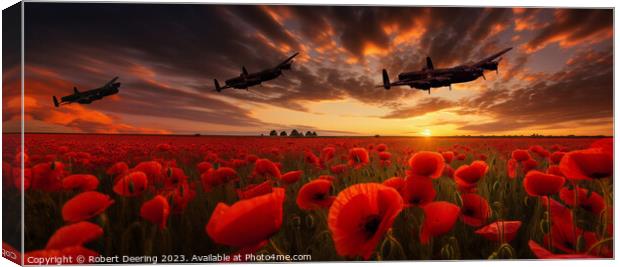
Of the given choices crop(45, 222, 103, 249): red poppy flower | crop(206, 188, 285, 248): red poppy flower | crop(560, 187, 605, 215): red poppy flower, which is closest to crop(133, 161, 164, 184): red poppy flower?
crop(45, 222, 103, 249): red poppy flower

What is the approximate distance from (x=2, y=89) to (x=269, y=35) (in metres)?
2.17

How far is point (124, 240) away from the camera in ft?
13.9

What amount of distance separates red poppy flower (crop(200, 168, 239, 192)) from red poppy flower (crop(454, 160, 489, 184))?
171 centimetres

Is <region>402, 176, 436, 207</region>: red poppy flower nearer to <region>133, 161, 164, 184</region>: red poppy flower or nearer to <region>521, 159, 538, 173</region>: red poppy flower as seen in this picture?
<region>521, 159, 538, 173</region>: red poppy flower

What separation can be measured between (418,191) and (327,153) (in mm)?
794

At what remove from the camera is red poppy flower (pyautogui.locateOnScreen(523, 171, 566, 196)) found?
4039mm

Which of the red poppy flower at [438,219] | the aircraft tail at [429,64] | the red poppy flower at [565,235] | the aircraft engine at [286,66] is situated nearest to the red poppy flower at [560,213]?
the red poppy flower at [565,235]

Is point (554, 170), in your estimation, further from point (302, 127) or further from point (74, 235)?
point (74, 235)

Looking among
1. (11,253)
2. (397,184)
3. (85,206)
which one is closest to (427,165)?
(397,184)

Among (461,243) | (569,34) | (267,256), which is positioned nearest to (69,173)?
(267,256)

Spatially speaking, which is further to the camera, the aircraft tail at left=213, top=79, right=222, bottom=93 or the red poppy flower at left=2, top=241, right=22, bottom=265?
the aircraft tail at left=213, top=79, right=222, bottom=93

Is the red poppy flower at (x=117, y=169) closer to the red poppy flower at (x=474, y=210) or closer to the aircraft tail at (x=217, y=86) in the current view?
the aircraft tail at (x=217, y=86)

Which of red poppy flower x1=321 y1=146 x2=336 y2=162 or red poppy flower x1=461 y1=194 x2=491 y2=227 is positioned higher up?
red poppy flower x1=321 y1=146 x2=336 y2=162

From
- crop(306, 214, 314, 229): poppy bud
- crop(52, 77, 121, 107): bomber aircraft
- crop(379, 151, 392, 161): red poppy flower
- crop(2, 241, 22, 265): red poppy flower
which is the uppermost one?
crop(52, 77, 121, 107): bomber aircraft
